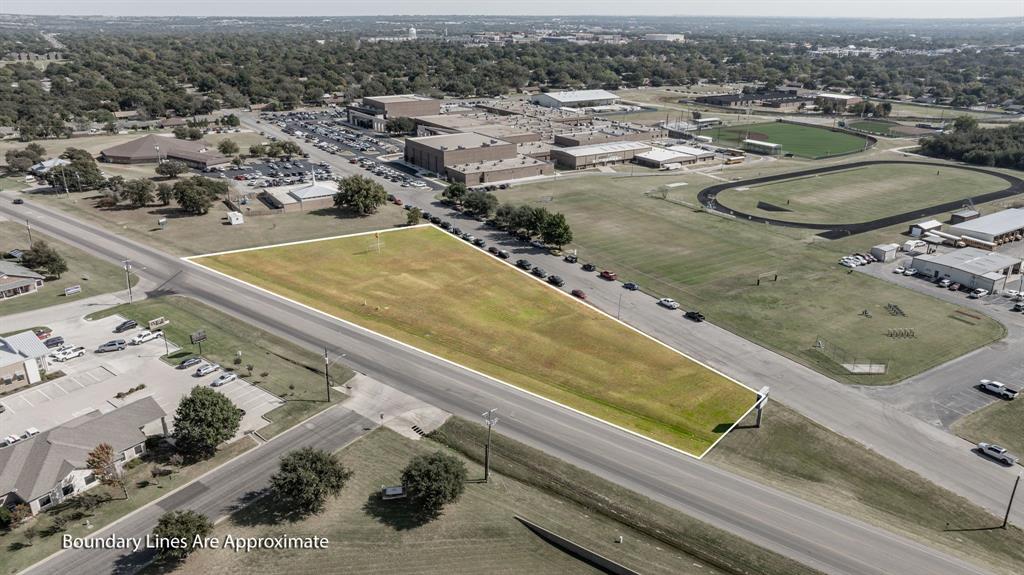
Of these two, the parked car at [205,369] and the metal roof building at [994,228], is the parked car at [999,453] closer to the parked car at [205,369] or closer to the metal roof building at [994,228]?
the metal roof building at [994,228]

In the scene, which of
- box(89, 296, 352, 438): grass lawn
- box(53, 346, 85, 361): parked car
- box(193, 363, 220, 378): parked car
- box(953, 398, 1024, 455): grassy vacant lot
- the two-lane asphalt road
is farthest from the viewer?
box(53, 346, 85, 361): parked car

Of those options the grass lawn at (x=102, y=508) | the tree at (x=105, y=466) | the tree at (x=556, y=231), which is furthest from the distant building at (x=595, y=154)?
the tree at (x=105, y=466)

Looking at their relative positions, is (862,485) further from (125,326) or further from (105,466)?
(125,326)

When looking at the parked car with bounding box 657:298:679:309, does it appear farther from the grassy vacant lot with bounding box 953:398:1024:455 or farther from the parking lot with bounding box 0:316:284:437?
the parking lot with bounding box 0:316:284:437

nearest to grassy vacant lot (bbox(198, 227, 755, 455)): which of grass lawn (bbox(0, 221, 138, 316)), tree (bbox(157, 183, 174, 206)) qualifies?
grass lawn (bbox(0, 221, 138, 316))

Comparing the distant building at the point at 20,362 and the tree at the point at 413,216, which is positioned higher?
the tree at the point at 413,216

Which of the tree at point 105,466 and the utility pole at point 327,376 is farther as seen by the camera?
the utility pole at point 327,376
